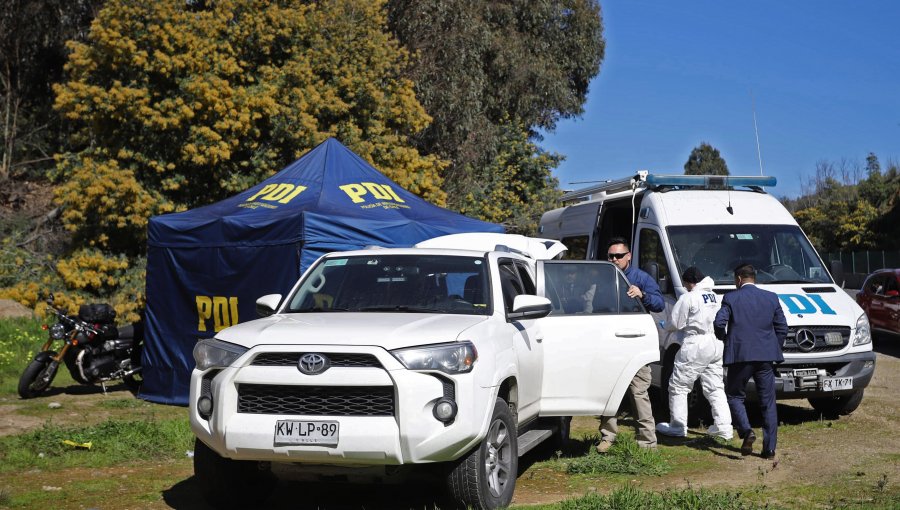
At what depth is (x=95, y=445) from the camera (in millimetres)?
9133

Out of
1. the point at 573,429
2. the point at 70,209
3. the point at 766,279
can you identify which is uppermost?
the point at 70,209

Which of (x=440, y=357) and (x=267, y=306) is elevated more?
(x=267, y=306)

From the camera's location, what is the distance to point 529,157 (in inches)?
1358

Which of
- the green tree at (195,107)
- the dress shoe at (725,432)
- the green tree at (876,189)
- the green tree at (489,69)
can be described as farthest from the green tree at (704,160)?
the dress shoe at (725,432)

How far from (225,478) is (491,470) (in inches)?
70.0

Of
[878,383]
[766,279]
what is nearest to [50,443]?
[766,279]

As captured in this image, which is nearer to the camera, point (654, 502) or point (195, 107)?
point (654, 502)

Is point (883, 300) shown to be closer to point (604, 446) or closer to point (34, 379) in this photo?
point (604, 446)

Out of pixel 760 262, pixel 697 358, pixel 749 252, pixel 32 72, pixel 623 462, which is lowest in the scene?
pixel 623 462

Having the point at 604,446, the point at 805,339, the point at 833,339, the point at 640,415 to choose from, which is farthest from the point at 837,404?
the point at 604,446

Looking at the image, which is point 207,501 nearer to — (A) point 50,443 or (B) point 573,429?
(A) point 50,443

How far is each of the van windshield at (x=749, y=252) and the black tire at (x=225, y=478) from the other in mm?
6342

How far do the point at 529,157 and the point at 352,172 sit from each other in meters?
21.4

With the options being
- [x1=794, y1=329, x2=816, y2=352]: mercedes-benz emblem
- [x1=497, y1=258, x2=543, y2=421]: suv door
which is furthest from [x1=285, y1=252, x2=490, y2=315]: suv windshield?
[x1=794, y1=329, x2=816, y2=352]: mercedes-benz emblem
